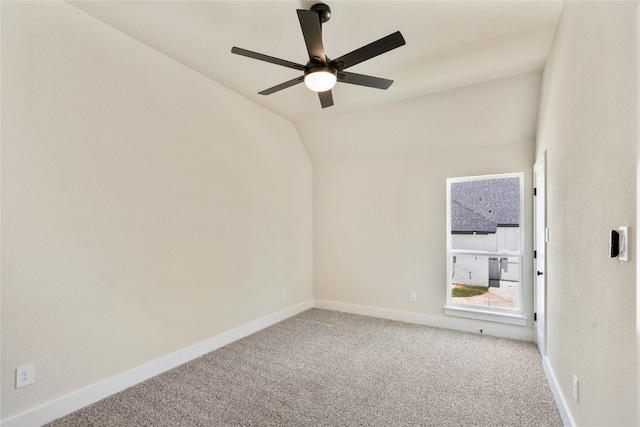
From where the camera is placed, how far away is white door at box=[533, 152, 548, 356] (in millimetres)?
2922

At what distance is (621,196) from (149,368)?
10.8 ft

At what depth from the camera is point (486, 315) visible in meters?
3.74

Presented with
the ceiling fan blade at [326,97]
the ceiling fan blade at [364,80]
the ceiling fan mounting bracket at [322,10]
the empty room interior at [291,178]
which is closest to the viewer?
the empty room interior at [291,178]

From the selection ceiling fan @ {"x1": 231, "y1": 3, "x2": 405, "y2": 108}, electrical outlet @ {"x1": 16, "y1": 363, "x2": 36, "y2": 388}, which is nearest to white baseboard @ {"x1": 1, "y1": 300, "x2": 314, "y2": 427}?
electrical outlet @ {"x1": 16, "y1": 363, "x2": 36, "y2": 388}

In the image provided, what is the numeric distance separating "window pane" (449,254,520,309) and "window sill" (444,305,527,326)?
0.14 m

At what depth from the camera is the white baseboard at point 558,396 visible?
6.45 ft

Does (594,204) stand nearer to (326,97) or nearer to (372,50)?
(372,50)

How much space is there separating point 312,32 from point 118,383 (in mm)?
2909

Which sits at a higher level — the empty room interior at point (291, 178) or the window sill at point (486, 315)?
the empty room interior at point (291, 178)

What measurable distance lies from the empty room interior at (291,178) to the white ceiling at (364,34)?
0.7 inches

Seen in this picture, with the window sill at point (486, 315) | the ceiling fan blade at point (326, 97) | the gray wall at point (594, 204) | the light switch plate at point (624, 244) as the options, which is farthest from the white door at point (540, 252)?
the ceiling fan blade at point (326, 97)

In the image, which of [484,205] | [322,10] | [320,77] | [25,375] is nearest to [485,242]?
[484,205]

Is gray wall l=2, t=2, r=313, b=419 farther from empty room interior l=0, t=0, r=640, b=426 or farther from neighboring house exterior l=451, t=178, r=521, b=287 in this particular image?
neighboring house exterior l=451, t=178, r=521, b=287

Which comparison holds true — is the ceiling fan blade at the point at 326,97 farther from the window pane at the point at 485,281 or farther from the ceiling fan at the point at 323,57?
the window pane at the point at 485,281
